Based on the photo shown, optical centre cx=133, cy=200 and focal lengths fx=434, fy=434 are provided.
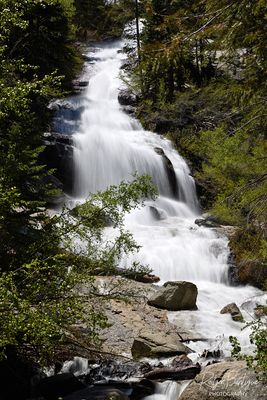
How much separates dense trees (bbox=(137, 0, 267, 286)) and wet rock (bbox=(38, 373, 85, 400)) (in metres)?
4.09

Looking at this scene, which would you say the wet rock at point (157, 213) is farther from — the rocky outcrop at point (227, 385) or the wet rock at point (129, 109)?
the rocky outcrop at point (227, 385)

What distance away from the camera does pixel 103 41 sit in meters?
45.9

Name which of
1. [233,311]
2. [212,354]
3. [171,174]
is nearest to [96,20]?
[171,174]

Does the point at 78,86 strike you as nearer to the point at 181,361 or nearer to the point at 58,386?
the point at 181,361

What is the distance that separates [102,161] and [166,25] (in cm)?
1709

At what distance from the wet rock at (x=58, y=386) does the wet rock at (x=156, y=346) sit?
5.31 feet

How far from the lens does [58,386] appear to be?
7844 millimetres

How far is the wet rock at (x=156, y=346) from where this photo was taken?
924cm

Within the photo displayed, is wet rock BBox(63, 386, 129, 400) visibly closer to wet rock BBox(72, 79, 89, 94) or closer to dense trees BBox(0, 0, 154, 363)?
dense trees BBox(0, 0, 154, 363)

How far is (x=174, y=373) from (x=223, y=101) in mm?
8736

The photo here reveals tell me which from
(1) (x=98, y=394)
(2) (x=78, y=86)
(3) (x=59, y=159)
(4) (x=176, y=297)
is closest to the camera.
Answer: (1) (x=98, y=394)

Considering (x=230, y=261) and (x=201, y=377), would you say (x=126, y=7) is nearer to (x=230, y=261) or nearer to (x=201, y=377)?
(x=230, y=261)

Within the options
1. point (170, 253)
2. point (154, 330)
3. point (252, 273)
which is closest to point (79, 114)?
point (170, 253)

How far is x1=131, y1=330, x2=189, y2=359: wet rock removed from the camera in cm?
924
